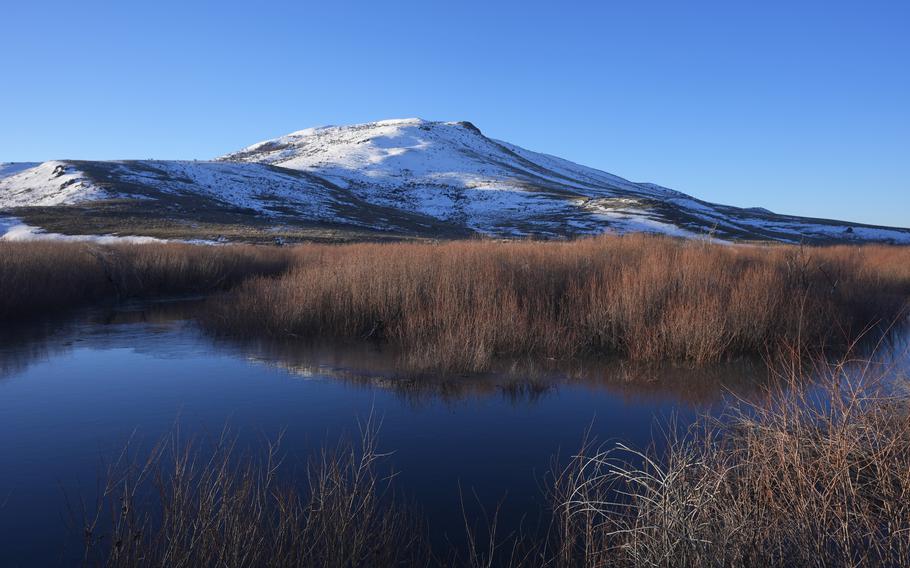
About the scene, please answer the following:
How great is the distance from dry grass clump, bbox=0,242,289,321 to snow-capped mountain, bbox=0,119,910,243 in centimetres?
1861

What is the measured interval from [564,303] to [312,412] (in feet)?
19.1

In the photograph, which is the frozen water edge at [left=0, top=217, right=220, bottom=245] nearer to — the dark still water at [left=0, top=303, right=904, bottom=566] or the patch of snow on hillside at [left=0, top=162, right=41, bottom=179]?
the dark still water at [left=0, top=303, right=904, bottom=566]

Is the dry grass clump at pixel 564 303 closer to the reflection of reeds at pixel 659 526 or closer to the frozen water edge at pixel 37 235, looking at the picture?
the reflection of reeds at pixel 659 526

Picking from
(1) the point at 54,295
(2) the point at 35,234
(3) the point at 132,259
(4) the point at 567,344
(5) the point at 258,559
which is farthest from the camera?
(2) the point at 35,234

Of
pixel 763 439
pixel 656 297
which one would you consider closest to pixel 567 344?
pixel 656 297

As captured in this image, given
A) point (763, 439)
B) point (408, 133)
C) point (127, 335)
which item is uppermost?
point (408, 133)

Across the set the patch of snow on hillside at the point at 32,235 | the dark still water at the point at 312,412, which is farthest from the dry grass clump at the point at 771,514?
the patch of snow on hillside at the point at 32,235

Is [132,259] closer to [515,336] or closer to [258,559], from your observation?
[515,336]

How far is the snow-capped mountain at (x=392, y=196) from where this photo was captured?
42.2 m

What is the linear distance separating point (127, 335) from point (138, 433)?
6249 millimetres

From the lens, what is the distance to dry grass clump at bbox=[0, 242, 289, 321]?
13805 millimetres

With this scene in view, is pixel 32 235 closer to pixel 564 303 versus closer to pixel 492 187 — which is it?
pixel 564 303

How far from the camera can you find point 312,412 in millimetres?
7312

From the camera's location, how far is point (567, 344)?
9.90m
